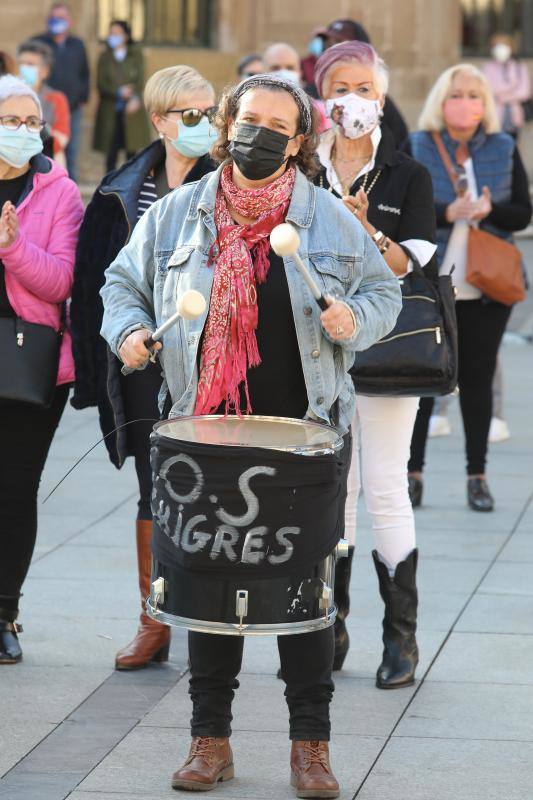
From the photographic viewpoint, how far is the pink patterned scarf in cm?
422

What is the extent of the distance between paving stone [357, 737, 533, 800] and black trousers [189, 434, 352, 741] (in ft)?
0.78

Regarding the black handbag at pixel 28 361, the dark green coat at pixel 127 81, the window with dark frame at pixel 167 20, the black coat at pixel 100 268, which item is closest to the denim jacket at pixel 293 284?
the black coat at pixel 100 268

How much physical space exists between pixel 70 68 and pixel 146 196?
15.5 meters

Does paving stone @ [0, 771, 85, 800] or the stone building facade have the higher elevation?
the stone building facade

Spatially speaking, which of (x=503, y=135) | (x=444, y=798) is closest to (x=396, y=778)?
(x=444, y=798)

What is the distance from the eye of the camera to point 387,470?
5.24 m

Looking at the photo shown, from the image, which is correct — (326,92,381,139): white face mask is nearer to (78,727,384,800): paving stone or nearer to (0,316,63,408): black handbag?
(0,316,63,408): black handbag

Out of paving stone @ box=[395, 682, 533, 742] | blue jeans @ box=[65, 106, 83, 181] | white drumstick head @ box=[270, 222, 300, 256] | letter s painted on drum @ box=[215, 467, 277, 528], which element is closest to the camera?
white drumstick head @ box=[270, 222, 300, 256]

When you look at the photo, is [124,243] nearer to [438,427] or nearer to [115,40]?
[438,427]

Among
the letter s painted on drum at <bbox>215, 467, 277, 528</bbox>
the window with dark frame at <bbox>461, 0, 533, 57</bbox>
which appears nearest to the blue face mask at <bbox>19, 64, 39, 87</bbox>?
the letter s painted on drum at <bbox>215, 467, 277, 528</bbox>

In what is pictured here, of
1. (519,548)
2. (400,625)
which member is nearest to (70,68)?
(519,548)

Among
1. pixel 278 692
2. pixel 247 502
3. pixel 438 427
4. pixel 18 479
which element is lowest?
pixel 438 427

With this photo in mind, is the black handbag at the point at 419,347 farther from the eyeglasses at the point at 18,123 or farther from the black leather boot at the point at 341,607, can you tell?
the eyeglasses at the point at 18,123

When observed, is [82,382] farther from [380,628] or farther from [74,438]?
[74,438]
